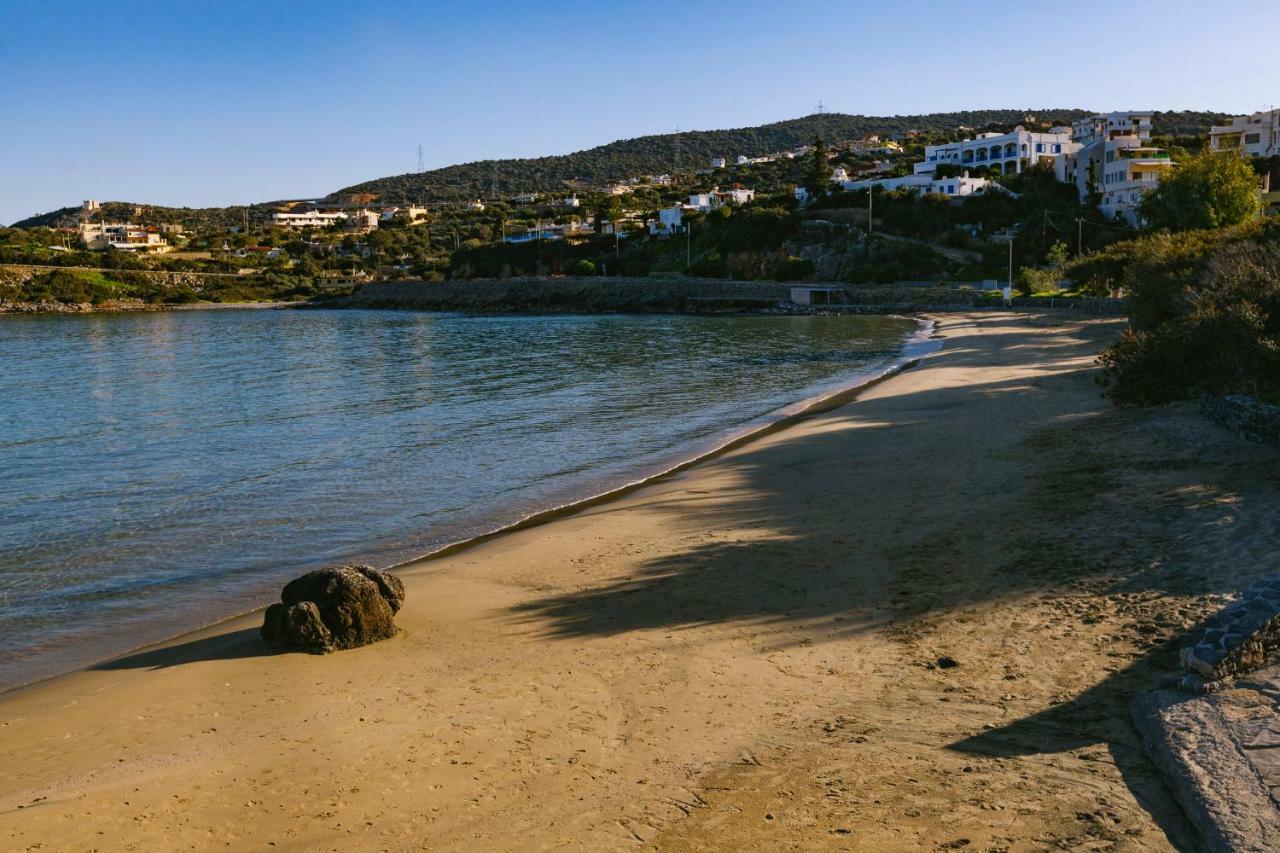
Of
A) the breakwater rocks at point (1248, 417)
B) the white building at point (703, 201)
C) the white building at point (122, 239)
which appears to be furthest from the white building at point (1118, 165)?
the white building at point (122, 239)

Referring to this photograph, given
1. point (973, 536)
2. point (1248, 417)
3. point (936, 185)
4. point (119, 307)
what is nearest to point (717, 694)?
point (973, 536)

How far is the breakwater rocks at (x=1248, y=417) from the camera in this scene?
14.4m

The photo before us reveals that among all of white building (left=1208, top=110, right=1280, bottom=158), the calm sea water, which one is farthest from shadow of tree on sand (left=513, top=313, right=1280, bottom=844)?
white building (left=1208, top=110, right=1280, bottom=158)

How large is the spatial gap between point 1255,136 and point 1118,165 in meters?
15.2

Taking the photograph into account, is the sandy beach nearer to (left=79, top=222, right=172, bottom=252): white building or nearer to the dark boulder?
the dark boulder

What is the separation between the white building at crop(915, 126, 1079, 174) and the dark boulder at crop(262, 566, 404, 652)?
11781 centimetres

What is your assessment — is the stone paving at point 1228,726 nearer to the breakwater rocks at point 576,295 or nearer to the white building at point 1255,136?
the breakwater rocks at point 576,295

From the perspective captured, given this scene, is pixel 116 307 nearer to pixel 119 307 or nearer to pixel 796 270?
pixel 119 307

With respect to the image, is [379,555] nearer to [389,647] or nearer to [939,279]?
[389,647]

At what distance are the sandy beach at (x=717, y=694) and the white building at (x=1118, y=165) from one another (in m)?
76.0

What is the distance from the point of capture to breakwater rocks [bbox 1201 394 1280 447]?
47.3ft

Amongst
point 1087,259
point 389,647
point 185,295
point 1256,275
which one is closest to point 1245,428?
point 1256,275

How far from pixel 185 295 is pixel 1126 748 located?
15086 centimetres

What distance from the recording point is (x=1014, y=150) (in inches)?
4685
